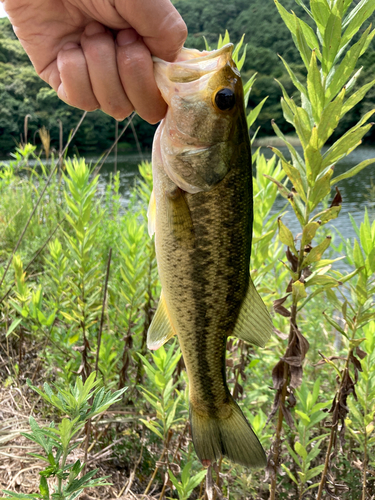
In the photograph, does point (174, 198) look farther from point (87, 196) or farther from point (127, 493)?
point (127, 493)

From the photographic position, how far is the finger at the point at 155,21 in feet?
4.73

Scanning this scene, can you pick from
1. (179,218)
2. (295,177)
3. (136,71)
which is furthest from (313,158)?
(136,71)

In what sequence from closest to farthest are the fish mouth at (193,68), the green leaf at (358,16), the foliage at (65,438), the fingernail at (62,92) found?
the foliage at (65,438) < the fish mouth at (193,68) < the green leaf at (358,16) < the fingernail at (62,92)

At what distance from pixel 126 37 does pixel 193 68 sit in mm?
332

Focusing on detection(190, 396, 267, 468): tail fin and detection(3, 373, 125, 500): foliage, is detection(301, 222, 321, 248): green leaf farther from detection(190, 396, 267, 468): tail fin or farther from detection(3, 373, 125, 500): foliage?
detection(3, 373, 125, 500): foliage

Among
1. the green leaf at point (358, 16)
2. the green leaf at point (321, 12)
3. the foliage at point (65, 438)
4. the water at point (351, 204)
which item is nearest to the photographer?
the foliage at point (65, 438)

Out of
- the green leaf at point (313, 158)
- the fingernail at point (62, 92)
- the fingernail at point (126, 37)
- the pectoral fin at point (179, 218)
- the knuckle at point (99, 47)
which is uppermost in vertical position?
the fingernail at point (126, 37)

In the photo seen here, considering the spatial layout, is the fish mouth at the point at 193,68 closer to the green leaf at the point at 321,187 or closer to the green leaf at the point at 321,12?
the green leaf at the point at 321,12

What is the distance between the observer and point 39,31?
1.72 m

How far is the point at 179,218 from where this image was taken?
1493 millimetres

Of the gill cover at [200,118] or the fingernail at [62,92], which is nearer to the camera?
the gill cover at [200,118]

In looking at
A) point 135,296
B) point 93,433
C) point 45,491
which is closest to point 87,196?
point 135,296

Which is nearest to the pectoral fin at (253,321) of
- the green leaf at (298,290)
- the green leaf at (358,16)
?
the green leaf at (298,290)

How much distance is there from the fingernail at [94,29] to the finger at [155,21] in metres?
0.16
